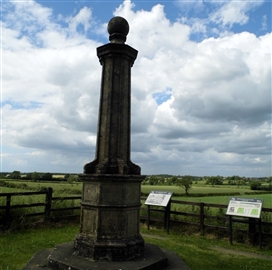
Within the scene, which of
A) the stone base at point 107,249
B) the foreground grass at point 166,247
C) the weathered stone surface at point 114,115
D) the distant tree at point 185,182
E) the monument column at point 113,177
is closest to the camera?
the stone base at point 107,249

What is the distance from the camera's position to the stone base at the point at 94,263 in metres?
4.73

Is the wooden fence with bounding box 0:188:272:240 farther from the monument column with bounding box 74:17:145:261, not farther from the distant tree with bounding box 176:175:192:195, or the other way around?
the distant tree with bounding box 176:175:192:195

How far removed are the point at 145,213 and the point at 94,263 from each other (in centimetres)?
713

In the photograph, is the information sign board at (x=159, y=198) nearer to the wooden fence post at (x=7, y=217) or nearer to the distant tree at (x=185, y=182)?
the wooden fence post at (x=7, y=217)

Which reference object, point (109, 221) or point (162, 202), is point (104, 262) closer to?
point (109, 221)

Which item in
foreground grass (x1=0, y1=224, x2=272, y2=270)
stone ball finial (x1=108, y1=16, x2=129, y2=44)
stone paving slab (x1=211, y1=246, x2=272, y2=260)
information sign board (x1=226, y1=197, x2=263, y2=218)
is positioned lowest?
stone paving slab (x1=211, y1=246, x2=272, y2=260)

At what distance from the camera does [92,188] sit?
549 centimetres

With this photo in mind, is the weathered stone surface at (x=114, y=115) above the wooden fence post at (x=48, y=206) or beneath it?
above

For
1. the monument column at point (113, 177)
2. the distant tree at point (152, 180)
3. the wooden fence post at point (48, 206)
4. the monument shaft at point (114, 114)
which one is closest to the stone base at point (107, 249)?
the monument column at point (113, 177)

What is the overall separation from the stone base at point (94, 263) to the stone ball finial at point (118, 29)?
4972mm

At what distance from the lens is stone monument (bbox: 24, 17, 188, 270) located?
16.6 feet

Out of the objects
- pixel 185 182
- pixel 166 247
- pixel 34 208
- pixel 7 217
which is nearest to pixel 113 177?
pixel 166 247

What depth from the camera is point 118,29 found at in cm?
626

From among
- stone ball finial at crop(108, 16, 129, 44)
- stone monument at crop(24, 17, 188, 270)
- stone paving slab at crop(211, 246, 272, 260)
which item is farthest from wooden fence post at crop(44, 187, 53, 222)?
stone ball finial at crop(108, 16, 129, 44)
